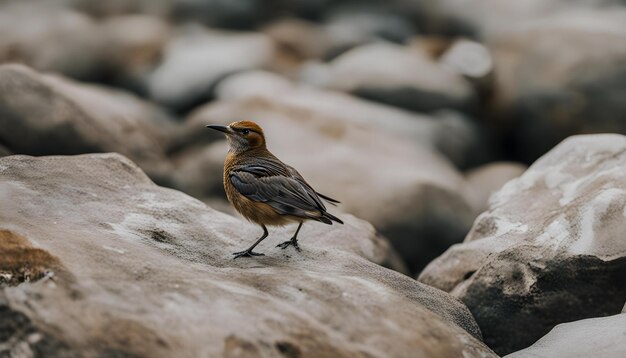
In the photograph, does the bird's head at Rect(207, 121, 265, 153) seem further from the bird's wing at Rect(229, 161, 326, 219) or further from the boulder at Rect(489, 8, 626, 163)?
the boulder at Rect(489, 8, 626, 163)

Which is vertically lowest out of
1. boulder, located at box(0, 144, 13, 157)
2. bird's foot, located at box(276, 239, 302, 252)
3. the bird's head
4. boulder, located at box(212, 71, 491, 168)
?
boulder, located at box(212, 71, 491, 168)

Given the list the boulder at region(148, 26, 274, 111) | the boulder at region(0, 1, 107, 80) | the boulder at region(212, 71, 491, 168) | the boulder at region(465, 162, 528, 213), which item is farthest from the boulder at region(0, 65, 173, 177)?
the boulder at region(465, 162, 528, 213)

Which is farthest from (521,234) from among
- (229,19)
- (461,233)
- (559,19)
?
(229,19)

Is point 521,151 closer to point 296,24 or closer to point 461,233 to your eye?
point 461,233

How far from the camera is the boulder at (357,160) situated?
8.79 metres

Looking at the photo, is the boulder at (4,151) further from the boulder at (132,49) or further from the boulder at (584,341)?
the boulder at (584,341)

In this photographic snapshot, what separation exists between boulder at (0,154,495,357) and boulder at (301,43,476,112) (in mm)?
5752

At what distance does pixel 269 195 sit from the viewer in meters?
5.54

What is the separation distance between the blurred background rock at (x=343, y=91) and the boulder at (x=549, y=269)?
110 inches

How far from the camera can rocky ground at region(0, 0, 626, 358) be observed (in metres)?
4.00

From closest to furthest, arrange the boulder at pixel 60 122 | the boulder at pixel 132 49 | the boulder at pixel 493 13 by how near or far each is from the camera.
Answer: the boulder at pixel 60 122, the boulder at pixel 132 49, the boulder at pixel 493 13

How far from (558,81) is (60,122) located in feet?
20.5

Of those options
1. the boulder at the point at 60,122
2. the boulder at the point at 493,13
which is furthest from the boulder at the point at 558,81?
the boulder at the point at 60,122

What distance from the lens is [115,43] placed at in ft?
41.0
